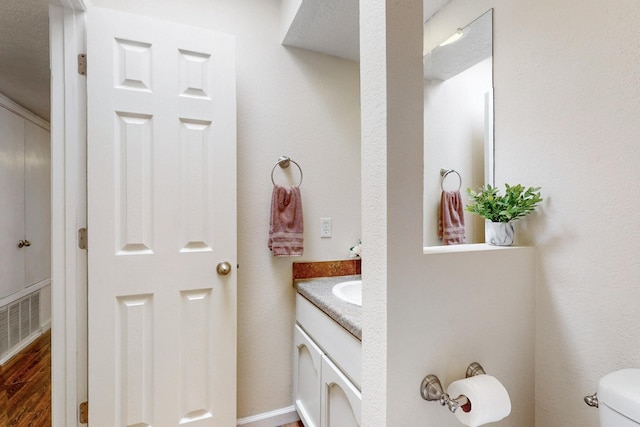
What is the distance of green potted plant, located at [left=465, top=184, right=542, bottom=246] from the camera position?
0.92m

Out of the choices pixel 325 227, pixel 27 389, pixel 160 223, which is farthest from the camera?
pixel 27 389

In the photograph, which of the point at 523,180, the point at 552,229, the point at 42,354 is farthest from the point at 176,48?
the point at 42,354

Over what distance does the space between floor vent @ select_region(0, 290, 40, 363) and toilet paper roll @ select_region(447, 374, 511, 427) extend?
3443 mm

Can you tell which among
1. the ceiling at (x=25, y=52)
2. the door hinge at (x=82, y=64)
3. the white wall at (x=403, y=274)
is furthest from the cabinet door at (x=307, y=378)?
the ceiling at (x=25, y=52)

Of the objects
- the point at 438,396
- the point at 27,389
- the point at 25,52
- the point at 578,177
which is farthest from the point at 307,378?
the point at 25,52

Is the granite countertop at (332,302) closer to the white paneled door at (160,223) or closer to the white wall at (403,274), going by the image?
the white wall at (403,274)

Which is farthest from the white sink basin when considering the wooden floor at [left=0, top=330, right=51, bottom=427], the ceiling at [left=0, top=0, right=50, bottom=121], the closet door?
the closet door

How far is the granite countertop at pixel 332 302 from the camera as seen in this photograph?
1.01 metres

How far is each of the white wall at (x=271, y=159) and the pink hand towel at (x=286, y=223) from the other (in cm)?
8

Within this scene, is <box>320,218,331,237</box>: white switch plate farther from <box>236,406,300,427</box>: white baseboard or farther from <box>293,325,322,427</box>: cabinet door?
<box>236,406,300,427</box>: white baseboard

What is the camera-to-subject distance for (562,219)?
87 cm

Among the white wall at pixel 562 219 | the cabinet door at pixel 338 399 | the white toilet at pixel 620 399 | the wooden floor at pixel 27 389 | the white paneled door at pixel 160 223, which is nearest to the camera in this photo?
the white toilet at pixel 620 399

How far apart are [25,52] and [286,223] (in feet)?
6.65

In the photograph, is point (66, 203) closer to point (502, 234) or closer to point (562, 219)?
point (502, 234)
